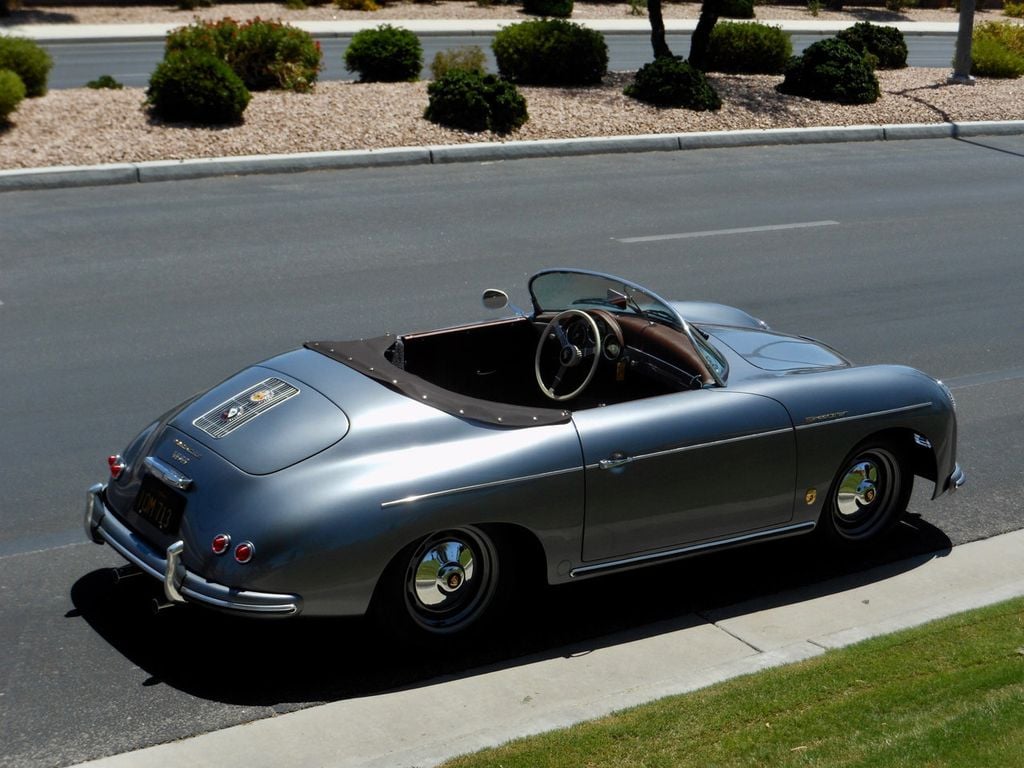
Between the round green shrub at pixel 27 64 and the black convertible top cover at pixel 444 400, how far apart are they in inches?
526

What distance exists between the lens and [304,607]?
522cm

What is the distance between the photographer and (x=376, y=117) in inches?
711

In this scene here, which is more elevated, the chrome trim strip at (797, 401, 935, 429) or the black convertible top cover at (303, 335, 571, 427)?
the black convertible top cover at (303, 335, 571, 427)

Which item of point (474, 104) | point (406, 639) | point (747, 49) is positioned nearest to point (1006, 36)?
point (747, 49)

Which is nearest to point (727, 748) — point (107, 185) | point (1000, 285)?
point (1000, 285)

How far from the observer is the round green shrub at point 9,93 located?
16166mm

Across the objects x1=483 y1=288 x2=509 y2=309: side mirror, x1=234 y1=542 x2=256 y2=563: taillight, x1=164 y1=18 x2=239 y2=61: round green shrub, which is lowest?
x1=234 y1=542 x2=256 y2=563: taillight

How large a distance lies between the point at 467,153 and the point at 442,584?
40.4ft

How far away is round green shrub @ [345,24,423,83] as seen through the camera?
818 inches

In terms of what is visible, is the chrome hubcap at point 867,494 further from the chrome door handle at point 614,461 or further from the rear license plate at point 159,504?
the rear license plate at point 159,504

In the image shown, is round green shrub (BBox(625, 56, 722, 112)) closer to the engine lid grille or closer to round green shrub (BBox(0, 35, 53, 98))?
round green shrub (BBox(0, 35, 53, 98))

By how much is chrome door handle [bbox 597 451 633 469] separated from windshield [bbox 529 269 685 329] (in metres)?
0.93

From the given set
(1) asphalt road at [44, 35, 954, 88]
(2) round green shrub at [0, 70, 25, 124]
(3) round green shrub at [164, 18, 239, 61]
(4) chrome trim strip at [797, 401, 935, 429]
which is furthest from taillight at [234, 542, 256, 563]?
(1) asphalt road at [44, 35, 954, 88]

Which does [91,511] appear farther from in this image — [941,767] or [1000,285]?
[1000,285]
